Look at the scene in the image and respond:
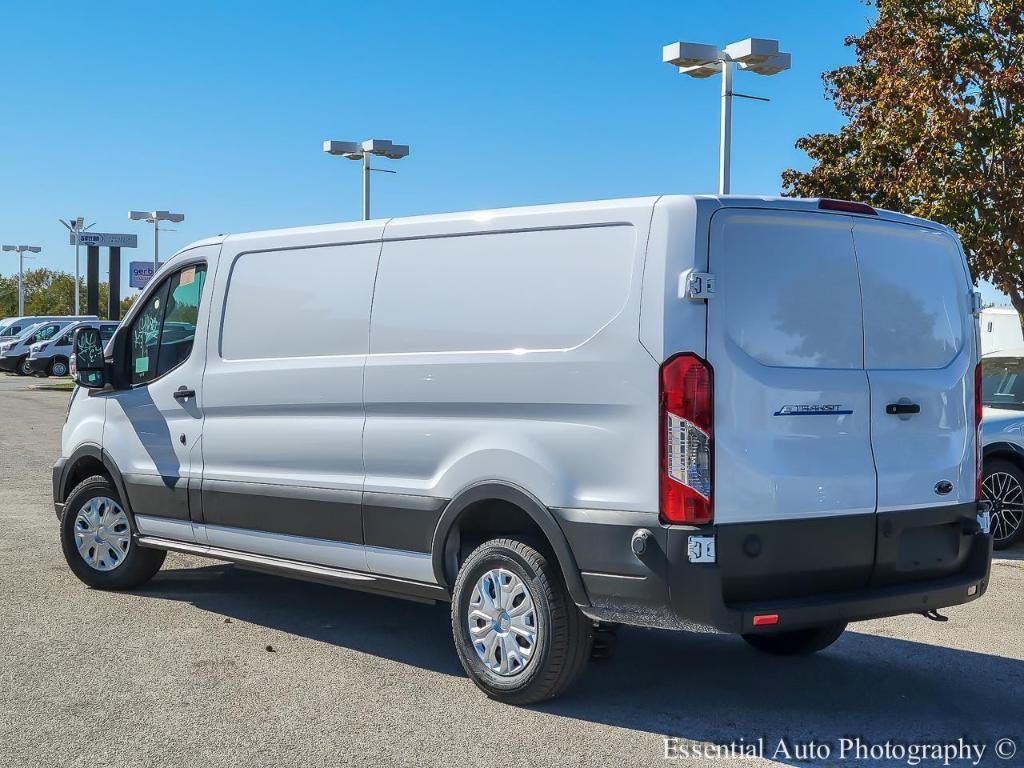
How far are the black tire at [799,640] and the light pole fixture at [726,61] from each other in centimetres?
1073

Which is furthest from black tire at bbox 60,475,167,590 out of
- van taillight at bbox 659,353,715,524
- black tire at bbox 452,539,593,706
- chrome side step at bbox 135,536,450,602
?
van taillight at bbox 659,353,715,524

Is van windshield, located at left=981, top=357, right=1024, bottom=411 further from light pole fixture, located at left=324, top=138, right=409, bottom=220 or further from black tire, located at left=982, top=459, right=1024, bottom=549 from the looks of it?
light pole fixture, located at left=324, top=138, right=409, bottom=220

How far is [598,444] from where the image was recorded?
195 inches

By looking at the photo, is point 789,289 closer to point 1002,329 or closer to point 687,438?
point 687,438

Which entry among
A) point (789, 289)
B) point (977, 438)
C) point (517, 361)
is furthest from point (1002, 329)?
point (517, 361)

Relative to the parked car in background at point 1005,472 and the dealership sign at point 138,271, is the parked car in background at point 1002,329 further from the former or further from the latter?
the dealership sign at point 138,271

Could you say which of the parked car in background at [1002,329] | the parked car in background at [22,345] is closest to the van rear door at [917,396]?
the parked car in background at [1002,329]

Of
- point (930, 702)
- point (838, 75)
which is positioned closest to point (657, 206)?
point (930, 702)

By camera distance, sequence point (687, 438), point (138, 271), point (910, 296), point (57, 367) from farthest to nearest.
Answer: point (138, 271) < point (57, 367) < point (910, 296) < point (687, 438)

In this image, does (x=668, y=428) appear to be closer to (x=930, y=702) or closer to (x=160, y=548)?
(x=930, y=702)

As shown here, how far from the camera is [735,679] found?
590 cm

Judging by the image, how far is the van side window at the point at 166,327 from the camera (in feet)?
23.6

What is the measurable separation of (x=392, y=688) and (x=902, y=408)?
8.32 feet

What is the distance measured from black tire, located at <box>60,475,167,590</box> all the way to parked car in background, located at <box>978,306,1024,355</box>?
760 inches
